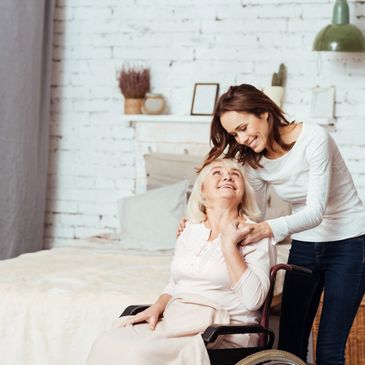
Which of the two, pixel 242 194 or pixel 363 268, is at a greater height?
pixel 242 194

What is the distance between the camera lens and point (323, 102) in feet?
15.6

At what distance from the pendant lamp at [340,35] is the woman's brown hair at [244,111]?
179 centimetres

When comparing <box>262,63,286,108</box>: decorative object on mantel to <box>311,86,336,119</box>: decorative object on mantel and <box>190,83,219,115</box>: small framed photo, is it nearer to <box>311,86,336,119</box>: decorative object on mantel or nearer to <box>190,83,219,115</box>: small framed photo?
<box>311,86,336,119</box>: decorative object on mantel

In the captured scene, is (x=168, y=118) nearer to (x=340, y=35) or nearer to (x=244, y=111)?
(x=340, y=35)

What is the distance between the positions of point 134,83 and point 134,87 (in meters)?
0.03

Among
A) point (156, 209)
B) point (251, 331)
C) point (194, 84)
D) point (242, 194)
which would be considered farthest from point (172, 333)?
point (194, 84)

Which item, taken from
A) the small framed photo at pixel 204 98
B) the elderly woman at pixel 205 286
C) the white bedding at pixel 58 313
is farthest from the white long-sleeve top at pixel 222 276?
the small framed photo at pixel 204 98

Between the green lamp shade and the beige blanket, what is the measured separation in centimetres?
229

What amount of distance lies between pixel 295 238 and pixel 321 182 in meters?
0.29

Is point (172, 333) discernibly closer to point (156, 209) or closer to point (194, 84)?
point (156, 209)

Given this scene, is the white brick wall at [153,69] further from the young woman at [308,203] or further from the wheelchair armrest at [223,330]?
the wheelchair armrest at [223,330]

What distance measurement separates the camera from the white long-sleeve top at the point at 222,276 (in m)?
2.45

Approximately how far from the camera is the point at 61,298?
121 inches

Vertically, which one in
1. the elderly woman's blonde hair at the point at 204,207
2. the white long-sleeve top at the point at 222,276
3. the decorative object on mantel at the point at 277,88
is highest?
the decorative object on mantel at the point at 277,88
